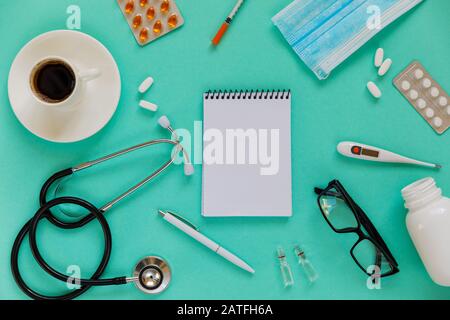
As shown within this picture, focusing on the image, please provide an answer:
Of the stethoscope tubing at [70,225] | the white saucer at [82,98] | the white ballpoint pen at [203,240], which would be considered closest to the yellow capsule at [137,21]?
the white saucer at [82,98]

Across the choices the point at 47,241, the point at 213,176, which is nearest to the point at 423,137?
the point at 213,176

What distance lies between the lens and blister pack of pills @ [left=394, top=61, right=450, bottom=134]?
2.98 ft

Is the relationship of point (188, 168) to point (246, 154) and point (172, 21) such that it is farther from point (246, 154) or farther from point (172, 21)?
point (172, 21)

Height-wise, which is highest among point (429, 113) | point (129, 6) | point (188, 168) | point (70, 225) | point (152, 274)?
point (129, 6)

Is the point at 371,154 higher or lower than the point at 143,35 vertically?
A: lower

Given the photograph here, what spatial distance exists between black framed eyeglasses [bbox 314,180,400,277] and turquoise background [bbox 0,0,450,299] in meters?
0.02

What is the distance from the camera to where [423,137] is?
3.00 ft

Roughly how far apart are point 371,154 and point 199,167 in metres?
0.35

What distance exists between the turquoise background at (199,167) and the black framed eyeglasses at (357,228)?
0.02 m

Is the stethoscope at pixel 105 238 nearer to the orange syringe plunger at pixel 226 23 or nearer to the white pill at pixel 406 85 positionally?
the orange syringe plunger at pixel 226 23

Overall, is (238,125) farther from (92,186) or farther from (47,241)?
(47,241)

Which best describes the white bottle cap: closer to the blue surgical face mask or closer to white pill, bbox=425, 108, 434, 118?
the blue surgical face mask

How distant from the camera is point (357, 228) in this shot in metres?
0.87

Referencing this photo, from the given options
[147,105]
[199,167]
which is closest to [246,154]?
[199,167]
